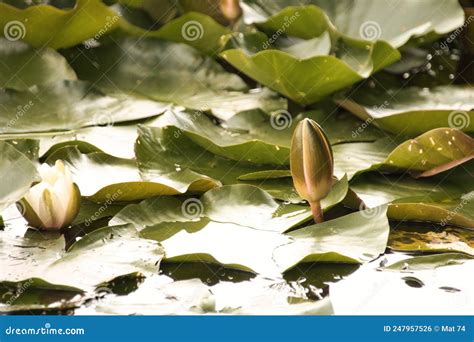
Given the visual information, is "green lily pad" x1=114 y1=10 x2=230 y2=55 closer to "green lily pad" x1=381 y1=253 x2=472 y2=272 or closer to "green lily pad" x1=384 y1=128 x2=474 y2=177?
"green lily pad" x1=384 y1=128 x2=474 y2=177

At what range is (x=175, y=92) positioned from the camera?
80.5 inches

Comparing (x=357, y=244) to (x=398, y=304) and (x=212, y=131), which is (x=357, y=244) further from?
(x=212, y=131)

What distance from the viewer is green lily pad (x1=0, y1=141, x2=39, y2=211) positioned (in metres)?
1.52

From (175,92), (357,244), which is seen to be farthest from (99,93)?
(357,244)

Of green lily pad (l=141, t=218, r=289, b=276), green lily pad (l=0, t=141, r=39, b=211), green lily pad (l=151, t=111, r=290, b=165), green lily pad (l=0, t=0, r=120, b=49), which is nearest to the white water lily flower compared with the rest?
green lily pad (l=0, t=141, r=39, b=211)

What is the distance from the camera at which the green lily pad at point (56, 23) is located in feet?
6.52

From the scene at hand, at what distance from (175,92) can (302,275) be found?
2.53 ft

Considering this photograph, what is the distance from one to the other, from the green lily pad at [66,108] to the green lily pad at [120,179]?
0.61 ft

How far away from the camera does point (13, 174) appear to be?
5.13ft

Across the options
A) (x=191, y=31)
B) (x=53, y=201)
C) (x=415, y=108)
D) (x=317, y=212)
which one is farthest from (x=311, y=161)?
(x=191, y=31)

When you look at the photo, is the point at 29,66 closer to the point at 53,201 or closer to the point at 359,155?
the point at 53,201

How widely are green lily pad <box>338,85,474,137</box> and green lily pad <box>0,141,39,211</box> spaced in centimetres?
71
